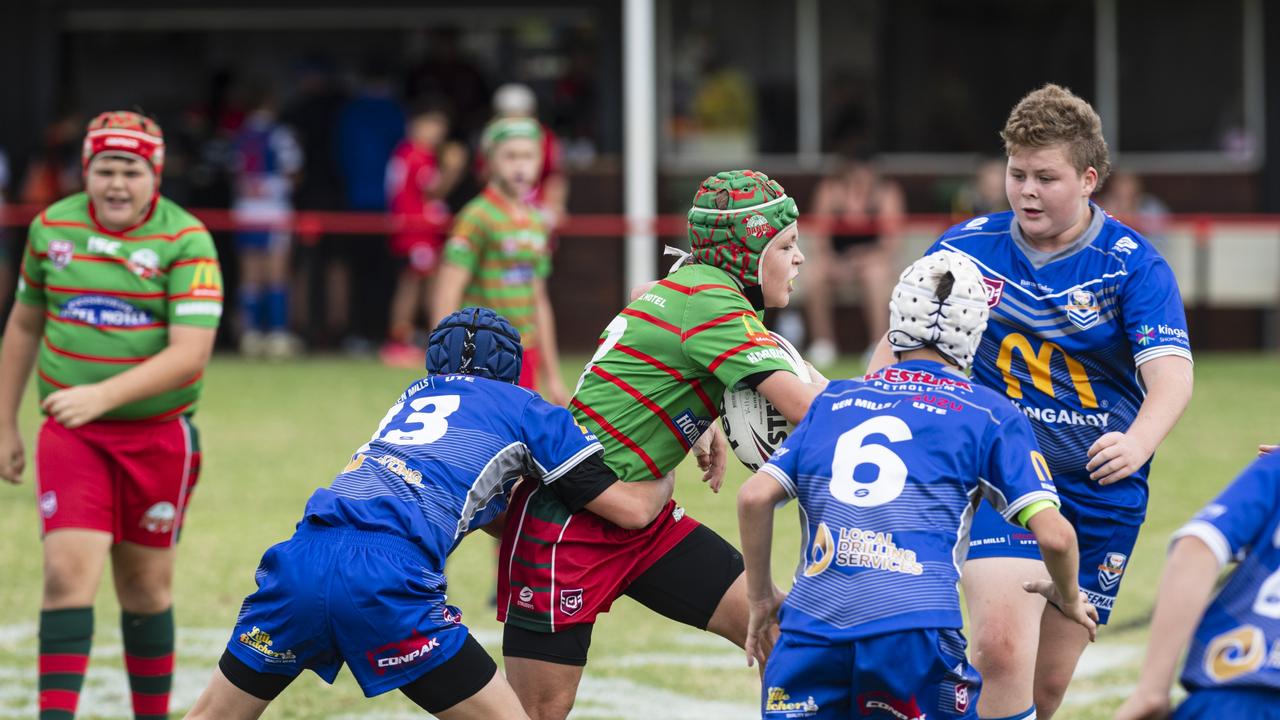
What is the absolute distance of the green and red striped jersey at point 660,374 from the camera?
433 centimetres

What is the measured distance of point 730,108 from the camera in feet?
55.6

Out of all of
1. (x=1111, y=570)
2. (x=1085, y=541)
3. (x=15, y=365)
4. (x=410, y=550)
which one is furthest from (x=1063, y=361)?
A: (x=15, y=365)

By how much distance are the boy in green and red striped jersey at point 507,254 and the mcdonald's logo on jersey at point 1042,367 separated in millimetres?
3332

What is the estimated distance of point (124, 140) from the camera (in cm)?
555

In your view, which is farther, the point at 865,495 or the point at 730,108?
the point at 730,108

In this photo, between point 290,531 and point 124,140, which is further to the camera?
point 290,531

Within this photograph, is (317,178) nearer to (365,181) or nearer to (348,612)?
(365,181)

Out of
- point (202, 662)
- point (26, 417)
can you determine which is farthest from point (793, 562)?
point (26, 417)

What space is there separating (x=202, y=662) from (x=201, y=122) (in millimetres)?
11317

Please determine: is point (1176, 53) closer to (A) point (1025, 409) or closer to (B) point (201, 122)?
(B) point (201, 122)

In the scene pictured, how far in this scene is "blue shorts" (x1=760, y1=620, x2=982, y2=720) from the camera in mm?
3605

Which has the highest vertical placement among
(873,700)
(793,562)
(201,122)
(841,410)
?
(201,122)

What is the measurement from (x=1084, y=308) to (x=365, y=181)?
39.7ft

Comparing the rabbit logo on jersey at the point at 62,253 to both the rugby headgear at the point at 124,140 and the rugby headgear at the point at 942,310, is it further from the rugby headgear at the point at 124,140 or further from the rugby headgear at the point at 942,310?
the rugby headgear at the point at 942,310
